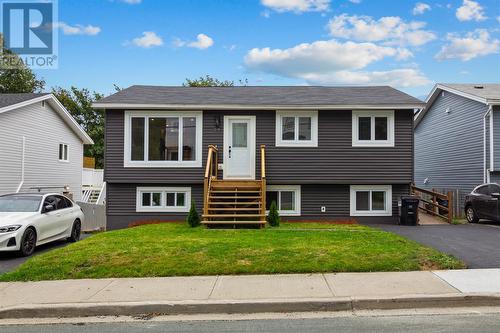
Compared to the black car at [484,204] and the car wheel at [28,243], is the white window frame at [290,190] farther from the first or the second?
the car wheel at [28,243]

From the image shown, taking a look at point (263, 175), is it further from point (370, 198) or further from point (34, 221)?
point (34, 221)

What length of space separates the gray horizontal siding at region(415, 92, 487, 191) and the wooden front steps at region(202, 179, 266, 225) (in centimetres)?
1020

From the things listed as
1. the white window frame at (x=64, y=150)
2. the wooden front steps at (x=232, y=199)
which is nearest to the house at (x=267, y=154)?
the wooden front steps at (x=232, y=199)

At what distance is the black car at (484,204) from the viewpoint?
14461 millimetres

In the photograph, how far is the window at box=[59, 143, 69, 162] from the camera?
25.3m

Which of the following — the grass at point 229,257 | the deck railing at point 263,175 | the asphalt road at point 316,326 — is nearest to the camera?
the asphalt road at point 316,326

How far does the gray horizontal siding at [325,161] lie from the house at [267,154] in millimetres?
35

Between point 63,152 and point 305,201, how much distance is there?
16.7 meters

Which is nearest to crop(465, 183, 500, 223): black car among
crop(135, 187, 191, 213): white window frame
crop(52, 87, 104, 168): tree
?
crop(135, 187, 191, 213): white window frame

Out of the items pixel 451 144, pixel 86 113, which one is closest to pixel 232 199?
pixel 451 144

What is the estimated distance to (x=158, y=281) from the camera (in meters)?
7.12

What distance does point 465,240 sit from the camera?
35.0 ft

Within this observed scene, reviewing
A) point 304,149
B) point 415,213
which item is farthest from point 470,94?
point 304,149

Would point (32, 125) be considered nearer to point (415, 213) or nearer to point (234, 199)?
point (234, 199)
